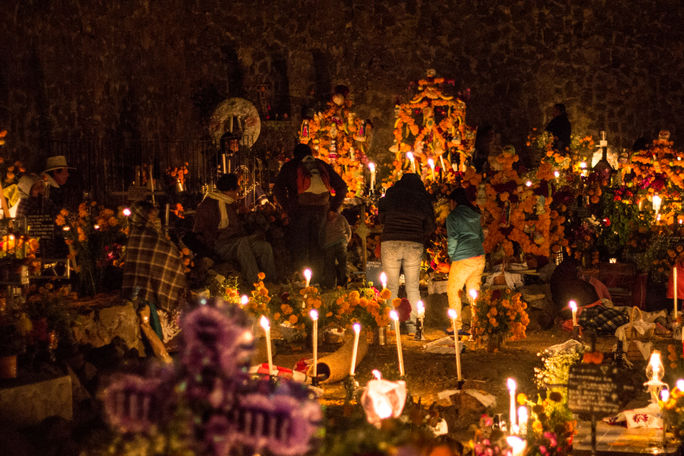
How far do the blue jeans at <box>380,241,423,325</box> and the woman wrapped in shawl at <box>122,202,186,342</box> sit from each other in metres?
2.23

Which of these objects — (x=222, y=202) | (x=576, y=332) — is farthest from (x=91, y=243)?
(x=576, y=332)

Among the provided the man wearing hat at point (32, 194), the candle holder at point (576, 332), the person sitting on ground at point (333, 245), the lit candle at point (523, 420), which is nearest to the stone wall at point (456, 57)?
the person sitting on ground at point (333, 245)

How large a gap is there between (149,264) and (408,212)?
2.61 meters

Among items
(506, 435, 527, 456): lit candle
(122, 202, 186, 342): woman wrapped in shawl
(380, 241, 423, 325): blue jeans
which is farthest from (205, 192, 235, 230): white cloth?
(506, 435, 527, 456): lit candle

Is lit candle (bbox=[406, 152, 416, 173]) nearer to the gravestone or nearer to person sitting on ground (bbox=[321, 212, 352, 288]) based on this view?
person sitting on ground (bbox=[321, 212, 352, 288])

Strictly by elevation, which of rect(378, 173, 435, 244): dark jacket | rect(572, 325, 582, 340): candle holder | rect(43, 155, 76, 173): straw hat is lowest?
rect(572, 325, 582, 340): candle holder

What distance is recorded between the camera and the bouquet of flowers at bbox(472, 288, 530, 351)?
7.72 meters

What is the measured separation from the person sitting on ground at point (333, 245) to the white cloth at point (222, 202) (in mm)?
1108

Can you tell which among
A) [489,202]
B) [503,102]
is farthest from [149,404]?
[503,102]

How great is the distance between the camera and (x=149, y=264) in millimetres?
6914

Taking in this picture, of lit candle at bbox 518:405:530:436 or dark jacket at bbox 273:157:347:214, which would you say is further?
dark jacket at bbox 273:157:347:214

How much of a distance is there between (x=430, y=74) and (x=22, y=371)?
7.98 m

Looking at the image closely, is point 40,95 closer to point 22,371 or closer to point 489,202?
point 489,202

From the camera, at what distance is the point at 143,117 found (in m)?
14.2
